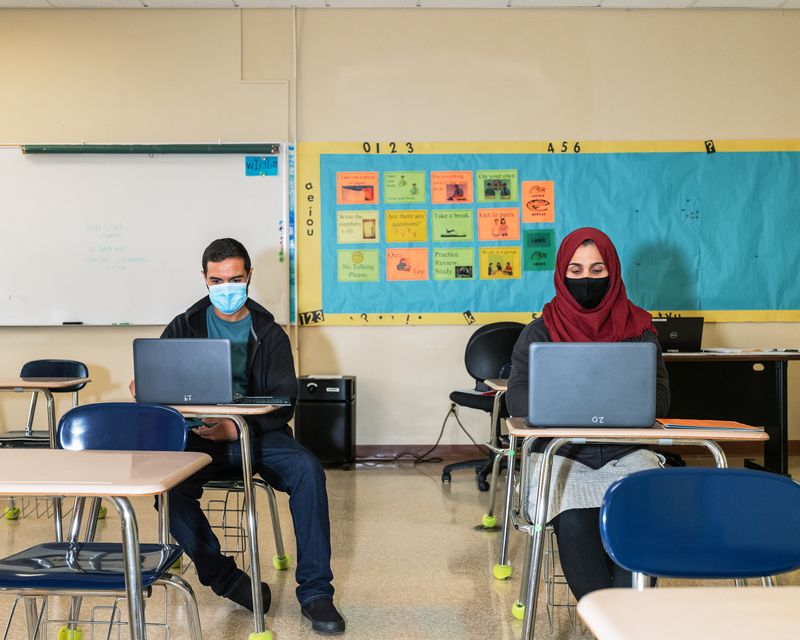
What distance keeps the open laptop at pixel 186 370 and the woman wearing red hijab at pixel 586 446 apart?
81 centimetres

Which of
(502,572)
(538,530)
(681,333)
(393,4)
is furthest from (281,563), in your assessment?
(393,4)

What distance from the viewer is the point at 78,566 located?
1.70 meters

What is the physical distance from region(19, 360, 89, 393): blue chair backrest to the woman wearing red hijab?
2619 millimetres

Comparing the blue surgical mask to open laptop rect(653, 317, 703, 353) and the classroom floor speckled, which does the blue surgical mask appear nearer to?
the classroom floor speckled

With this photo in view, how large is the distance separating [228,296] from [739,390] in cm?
302

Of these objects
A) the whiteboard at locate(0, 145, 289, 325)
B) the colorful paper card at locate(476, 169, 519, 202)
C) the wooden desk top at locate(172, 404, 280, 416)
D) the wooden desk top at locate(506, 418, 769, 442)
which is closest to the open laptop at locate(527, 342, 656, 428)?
the wooden desk top at locate(506, 418, 769, 442)

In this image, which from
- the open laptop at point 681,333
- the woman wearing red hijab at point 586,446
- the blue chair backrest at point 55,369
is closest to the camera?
the woman wearing red hijab at point 586,446

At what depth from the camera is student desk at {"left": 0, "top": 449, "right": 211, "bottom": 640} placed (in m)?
1.41

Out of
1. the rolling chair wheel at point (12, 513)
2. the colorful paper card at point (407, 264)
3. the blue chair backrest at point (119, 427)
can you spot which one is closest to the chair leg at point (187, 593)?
the blue chair backrest at point (119, 427)

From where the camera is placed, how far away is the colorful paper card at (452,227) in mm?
4949

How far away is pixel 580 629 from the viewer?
2342mm

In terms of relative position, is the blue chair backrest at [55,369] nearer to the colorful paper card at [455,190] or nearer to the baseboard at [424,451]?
the baseboard at [424,451]

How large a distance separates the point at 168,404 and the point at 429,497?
81.1 inches

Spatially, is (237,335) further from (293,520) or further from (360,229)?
(360,229)
